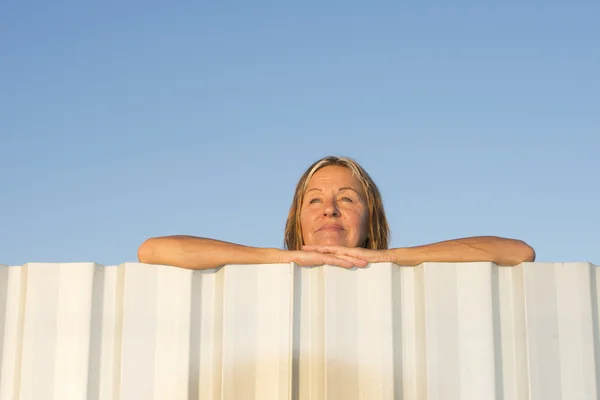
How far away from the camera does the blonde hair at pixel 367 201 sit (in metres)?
4.61

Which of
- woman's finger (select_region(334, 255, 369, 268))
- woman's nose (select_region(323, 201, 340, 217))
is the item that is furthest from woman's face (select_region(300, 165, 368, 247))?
woman's finger (select_region(334, 255, 369, 268))

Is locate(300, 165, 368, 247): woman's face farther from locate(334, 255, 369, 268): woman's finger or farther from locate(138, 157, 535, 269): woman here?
locate(334, 255, 369, 268): woman's finger

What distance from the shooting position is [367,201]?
15.0 ft

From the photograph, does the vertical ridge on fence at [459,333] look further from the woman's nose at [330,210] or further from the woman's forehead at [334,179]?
the woman's forehead at [334,179]

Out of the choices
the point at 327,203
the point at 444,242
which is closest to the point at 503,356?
the point at 444,242

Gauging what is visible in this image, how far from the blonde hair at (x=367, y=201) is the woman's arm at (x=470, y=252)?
936mm

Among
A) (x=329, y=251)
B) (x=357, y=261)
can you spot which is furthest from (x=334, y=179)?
(x=357, y=261)

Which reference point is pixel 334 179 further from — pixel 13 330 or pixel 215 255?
pixel 13 330

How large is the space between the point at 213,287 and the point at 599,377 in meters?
1.79

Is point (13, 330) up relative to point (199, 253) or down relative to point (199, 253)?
down

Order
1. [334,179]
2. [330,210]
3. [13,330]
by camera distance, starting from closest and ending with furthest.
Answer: [13,330]
[330,210]
[334,179]

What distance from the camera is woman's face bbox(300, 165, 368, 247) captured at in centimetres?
429

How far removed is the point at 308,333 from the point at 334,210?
39.1 inches

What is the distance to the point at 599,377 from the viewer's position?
3621 mm
